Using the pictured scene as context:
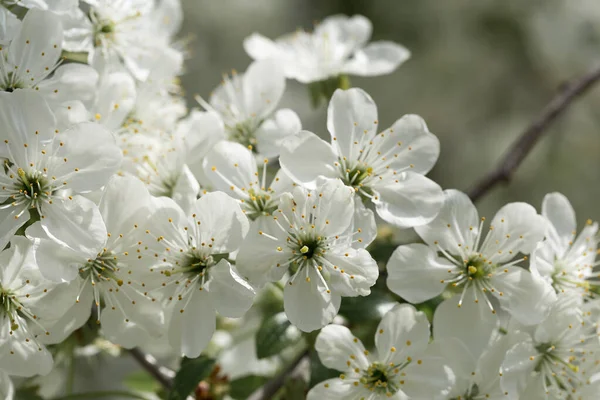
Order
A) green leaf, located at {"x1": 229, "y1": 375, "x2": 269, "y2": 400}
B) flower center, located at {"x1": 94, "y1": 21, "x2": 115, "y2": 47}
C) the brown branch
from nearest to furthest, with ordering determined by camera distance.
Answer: flower center, located at {"x1": 94, "y1": 21, "x2": 115, "y2": 47} → green leaf, located at {"x1": 229, "y1": 375, "x2": 269, "y2": 400} → the brown branch

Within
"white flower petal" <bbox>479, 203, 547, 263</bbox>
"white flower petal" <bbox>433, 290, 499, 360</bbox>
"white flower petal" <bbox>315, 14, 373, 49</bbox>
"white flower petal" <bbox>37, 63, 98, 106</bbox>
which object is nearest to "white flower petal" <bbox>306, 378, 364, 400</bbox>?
"white flower petal" <bbox>433, 290, 499, 360</bbox>

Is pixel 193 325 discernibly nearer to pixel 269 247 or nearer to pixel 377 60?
pixel 269 247

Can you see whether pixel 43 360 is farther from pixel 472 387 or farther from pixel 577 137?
pixel 577 137

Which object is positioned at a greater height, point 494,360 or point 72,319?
point 494,360

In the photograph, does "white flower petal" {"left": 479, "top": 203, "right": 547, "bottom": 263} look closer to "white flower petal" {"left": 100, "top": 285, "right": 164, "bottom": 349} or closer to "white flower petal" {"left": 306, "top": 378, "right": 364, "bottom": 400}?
"white flower petal" {"left": 306, "top": 378, "right": 364, "bottom": 400}

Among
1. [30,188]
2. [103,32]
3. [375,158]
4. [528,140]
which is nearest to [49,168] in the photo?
[30,188]

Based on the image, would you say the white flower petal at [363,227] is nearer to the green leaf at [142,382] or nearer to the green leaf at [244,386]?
the green leaf at [244,386]
